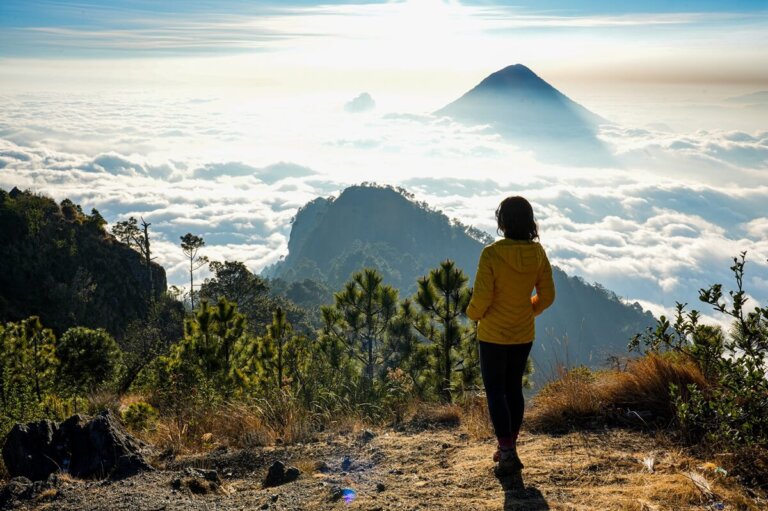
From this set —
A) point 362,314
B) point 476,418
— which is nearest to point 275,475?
point 476,418

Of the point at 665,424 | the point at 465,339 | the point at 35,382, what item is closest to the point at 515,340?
the point at 665,424

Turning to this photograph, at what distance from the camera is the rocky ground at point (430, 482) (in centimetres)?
369

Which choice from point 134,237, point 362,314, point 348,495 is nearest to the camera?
point 348,495

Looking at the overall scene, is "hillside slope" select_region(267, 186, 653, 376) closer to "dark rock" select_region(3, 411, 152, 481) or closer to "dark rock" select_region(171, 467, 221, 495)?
"dark rock" select_region(3, 411, 152, 481)

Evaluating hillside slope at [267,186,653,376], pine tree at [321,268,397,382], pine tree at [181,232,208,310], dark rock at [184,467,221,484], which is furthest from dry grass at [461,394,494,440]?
hillside slope at [267,186,653,376]

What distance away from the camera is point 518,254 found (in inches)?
163

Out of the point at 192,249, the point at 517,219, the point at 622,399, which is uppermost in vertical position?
the point at 192,249

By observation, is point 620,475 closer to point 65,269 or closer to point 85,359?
point 85,359

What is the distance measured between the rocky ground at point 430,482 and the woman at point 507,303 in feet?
1.33

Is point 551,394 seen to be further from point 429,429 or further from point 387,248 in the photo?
point 387,248

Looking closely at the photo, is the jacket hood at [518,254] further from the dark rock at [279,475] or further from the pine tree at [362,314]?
the pine tree at [362,314]

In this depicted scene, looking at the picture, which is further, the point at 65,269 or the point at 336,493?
the point at 65,269

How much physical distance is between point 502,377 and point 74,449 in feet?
12.9

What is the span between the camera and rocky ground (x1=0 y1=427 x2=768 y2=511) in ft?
12.1
